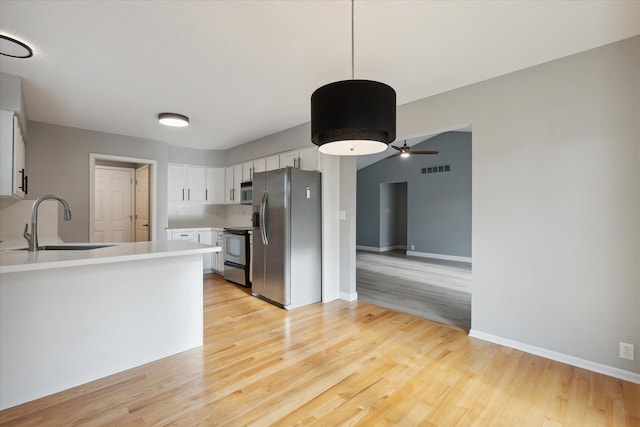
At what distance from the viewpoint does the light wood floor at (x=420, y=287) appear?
12.5ft

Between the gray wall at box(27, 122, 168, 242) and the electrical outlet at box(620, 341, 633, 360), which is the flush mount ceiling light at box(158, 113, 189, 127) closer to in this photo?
the gray wall at box(27, 122, 168, 242)

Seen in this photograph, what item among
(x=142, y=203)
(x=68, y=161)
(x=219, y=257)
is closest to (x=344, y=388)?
(x=219, y=257)

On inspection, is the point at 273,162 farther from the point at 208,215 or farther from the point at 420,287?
the point at 420,287

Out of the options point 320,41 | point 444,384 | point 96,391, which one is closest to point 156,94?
point 320,41

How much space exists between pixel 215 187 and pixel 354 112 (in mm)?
5217

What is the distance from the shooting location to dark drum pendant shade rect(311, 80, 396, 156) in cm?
171

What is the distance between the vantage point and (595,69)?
2.41m

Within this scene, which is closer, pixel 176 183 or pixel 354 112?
pixel 354 112

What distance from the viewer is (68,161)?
4523 millimetres

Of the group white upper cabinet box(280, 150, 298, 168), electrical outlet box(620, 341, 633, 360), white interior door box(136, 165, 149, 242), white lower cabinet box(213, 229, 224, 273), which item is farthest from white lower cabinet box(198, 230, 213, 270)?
electrical outlet box(620, 341, 633, 360)

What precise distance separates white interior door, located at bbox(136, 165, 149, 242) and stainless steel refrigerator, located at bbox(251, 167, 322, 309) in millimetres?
2627

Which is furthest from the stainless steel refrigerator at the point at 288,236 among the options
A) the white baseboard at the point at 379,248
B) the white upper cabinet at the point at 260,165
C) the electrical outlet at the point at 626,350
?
the white baseboard at the point at 379,248

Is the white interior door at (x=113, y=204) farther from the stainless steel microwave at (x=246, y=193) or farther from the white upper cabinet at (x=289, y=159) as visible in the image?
the white upper cabinet at (x=289, y=159)

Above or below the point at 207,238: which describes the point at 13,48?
above
